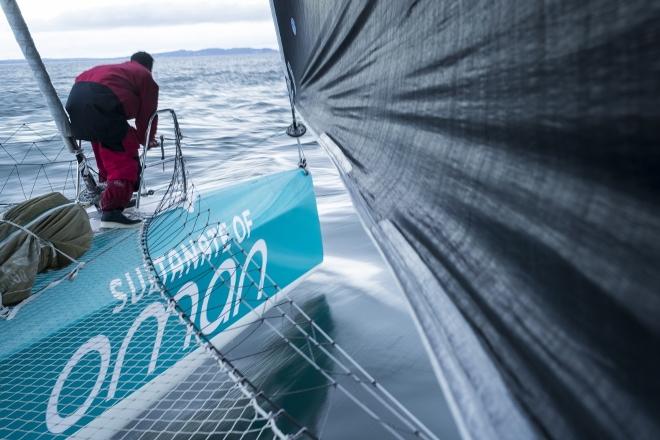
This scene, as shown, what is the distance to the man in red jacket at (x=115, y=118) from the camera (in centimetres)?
257

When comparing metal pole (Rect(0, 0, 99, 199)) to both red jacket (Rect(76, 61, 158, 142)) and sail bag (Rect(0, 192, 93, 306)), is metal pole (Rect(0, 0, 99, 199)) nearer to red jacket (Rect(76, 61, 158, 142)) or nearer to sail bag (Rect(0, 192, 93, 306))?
red jacket (Rect(76, 61, 158, 142))

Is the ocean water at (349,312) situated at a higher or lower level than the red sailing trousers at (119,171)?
lower

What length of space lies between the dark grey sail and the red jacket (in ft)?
6.83

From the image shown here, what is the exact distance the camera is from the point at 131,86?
8.81 ft

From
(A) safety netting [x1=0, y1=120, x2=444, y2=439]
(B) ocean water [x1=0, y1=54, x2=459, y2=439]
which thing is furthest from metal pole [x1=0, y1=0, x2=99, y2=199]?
(B) ocean water [x1=0, y1=54, x2=459, y2=439]

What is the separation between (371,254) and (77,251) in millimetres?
1954

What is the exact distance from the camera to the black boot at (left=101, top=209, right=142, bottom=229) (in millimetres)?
2779

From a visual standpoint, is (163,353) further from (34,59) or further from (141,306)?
(34,59)

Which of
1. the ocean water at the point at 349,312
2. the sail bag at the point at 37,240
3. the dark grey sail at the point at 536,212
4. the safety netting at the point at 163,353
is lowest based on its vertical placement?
the ocean water at the point at 349,312

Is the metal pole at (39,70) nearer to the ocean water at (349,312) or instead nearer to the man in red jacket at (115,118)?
the man in red jacket at (115,118)

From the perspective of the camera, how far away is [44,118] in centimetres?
1121

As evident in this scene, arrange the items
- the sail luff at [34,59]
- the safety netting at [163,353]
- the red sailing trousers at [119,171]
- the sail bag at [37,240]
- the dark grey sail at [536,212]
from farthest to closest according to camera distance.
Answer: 1. the red sailing trousers at [119,171]
2. the sail luff at [34,59]
3. the sail bag at [37,240]
4. the safety netting at [163,353]
5. the dark grey sail at [536,212]

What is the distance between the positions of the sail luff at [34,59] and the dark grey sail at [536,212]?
8.12ft

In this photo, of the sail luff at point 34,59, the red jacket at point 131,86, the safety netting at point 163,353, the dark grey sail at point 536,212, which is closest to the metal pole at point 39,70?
the sail luff at point 34,59
